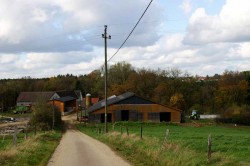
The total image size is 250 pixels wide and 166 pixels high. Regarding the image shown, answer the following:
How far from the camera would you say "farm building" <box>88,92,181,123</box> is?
3189 inches

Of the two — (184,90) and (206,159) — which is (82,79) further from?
(206,159)

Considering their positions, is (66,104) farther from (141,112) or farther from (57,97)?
(141,112)

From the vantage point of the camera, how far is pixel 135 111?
81.7 meters

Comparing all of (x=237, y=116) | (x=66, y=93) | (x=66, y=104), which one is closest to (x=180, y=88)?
(x=237, y=116)

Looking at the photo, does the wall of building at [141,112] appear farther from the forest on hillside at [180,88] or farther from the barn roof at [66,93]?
the barn roof at [66,93]

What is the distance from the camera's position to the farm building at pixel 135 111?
81000 millimetres

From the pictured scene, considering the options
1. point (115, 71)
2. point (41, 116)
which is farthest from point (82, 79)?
point (41, 116)

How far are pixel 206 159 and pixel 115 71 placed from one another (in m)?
111

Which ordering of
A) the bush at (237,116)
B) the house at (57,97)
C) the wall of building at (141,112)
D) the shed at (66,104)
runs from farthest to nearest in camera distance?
the house at (57,97), the shed at (66,104), the bush at (237,116), the wall of building at (141,112)

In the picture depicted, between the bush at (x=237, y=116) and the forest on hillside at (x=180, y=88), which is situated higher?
the forest on hillside at (x=180, y=88)

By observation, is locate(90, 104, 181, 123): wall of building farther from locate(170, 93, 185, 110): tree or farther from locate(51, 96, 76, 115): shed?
locate(51, 96, 76, 115): shed

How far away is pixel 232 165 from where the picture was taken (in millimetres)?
12008

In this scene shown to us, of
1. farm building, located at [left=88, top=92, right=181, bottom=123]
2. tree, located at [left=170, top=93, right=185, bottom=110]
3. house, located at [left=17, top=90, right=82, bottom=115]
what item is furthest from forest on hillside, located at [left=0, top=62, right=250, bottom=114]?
farm building, located at [left=88, top=92, right=181, bottom=123]

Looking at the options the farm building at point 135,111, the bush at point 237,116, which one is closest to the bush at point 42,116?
the farm building at point 135,111
